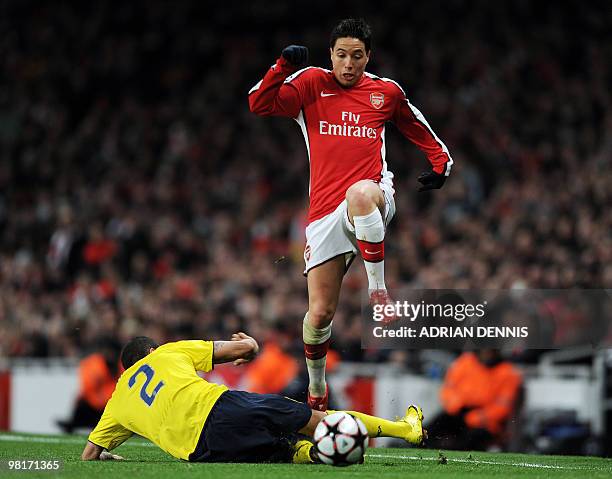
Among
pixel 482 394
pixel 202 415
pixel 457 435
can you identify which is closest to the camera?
pixel 202 415

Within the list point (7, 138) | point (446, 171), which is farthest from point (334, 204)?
point (7, 138)

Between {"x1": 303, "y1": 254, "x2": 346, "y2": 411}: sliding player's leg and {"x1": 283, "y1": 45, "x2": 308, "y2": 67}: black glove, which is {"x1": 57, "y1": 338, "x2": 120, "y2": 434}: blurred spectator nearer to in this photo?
{"x1": 303, "y1": 254, "x2": 346, "y2": 411}: sliding player's leg

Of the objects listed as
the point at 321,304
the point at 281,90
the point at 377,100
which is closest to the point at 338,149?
the point at 377,100

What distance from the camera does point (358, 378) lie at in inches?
467

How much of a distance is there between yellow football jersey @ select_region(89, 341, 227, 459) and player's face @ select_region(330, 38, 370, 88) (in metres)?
1.96

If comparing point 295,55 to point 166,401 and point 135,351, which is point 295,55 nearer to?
point 135,351

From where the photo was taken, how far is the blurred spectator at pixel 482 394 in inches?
415

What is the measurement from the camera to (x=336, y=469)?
6.90 metres

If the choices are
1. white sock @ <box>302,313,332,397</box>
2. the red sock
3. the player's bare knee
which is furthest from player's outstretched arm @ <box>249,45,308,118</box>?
white sock @ <box>302,313,332,397</box>

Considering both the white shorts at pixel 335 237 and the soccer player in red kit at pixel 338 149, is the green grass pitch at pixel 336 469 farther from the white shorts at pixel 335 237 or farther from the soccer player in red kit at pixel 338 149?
the white shorts at pixel 335 237

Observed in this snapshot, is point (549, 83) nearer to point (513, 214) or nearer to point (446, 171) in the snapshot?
point (513, 214)

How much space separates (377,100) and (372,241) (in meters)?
1.00

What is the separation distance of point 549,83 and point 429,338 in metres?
8.36

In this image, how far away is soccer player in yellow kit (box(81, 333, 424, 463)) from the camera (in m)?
7.05
